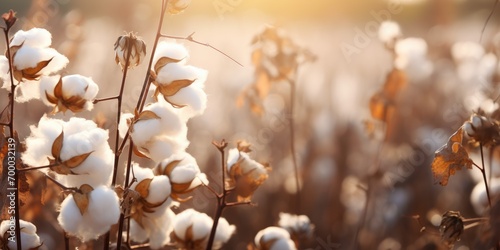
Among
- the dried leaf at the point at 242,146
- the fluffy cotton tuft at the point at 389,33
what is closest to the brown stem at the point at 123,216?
the dried leaf at the point at 242,146

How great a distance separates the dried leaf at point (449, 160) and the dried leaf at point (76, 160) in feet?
1.62

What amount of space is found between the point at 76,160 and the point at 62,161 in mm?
19

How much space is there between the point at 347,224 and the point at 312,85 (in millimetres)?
1575

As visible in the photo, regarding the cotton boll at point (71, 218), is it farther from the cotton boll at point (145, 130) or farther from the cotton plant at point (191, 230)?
the cotton plant at point (191, 230)

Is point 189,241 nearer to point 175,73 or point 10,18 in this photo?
point 175,73

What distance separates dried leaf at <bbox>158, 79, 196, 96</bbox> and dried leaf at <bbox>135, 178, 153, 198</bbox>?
0.42 ft

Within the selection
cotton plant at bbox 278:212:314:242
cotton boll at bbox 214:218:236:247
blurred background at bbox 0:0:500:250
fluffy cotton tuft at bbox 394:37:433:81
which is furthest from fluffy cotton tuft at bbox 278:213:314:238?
fluffy cotton tuft at bbox 394:37:433:81

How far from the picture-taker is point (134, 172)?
1050 mm

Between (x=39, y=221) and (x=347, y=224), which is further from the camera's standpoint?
(x=347, y=224)

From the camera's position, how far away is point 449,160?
1024 millimetres

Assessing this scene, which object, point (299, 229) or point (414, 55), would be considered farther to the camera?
point (414, 55)

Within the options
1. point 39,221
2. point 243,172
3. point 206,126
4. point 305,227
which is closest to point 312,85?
point 206,126

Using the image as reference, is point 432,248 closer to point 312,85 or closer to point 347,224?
point 347,224

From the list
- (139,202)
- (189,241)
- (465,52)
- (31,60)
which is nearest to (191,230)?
(189,241)
